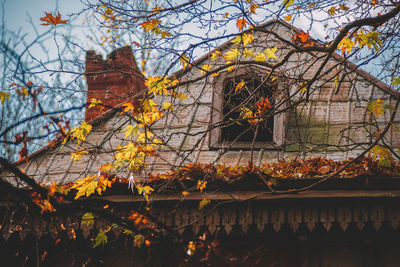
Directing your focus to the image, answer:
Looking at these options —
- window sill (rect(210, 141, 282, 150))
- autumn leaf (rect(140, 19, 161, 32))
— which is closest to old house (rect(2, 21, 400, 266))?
window sill (rect(210, 141, 282, 150))

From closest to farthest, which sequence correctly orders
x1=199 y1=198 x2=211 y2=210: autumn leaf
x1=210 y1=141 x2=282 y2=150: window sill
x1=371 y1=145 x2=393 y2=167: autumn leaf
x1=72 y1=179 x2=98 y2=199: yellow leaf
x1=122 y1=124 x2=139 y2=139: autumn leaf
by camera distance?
x1=371 y1=145 x2=393 y2=167: autumn leaf
x1=122 y1=124 x2=139 y2=139: autumn leaf
x1=199 y1=198 x2=211 y2=210: autumn leaf
x1=72 y1=179 x2=98 y2=199: yellow leaf
x1=210 y1=141 x2=282 y2=150: window sill

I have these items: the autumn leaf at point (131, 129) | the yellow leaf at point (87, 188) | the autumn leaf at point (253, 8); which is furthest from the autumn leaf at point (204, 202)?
the autumn leaf at point (253, 8)

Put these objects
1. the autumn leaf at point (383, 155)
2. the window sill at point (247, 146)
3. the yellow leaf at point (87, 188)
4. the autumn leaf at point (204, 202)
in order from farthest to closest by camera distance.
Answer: the window sill at point (247, 146) → the yellow leaf at point (87, 188) → the autumn leaf at point (204, 202) → the autumn leaf at point (383, 155)

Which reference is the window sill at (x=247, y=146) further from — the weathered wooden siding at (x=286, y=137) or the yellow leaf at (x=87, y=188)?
the yellow leaf at (x=87, y=188)

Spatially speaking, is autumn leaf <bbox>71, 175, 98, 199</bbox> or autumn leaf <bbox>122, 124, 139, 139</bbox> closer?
autumn leaf <bbox>122, 124, 139, 139</bbox>

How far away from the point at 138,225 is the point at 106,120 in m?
3.30

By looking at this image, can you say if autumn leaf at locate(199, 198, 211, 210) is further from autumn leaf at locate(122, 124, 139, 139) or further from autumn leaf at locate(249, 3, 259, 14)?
autumn leaf at locate(249, 3, 259, 14)

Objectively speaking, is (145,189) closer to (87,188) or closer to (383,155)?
(87,188)

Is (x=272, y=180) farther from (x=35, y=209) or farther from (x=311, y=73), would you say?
(x=311, y=73)

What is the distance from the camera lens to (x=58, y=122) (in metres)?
2.92

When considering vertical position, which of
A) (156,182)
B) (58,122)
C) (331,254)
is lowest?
(331,254)

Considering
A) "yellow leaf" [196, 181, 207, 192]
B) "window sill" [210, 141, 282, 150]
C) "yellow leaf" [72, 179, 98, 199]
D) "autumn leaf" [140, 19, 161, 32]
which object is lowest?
"yellow leaf" [72, 179, 98, 199]

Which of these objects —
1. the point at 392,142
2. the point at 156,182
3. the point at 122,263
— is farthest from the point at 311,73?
the point at 122,263

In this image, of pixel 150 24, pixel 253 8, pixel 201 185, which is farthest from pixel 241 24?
pixel 201 185
